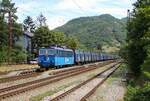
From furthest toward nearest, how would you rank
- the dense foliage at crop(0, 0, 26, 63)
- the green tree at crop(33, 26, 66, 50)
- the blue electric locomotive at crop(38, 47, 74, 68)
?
the green tree at crop(33, 26, 66, 50), the dense foliage at crop(0, 0, 26, 63), the blue electric locomotive at crop(38, 47, 74, 68)

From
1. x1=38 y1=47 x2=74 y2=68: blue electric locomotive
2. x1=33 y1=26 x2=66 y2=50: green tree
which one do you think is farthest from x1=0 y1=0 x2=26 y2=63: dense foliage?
x1=38 y1=47 x2=74 y2=68: blue electric locomotive

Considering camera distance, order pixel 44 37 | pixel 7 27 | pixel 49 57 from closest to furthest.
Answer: pixel 49 57, pixel 7 27, pixel 44 37

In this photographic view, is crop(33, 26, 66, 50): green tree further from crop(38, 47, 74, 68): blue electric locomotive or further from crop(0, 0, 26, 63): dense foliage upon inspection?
crop(38, 47, 74, 68): blue electric locomotive

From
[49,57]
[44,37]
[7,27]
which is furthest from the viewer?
[44,37]

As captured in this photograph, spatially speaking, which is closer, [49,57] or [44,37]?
[49,57]

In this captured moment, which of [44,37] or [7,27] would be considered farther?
[44,37]

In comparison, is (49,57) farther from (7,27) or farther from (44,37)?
(44,37)

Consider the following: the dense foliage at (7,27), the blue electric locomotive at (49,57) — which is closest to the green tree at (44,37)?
the dense foliage at (7,27)

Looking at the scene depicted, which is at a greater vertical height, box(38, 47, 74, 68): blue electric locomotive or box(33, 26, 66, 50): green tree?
box(33, 26, 66, 50): green tree

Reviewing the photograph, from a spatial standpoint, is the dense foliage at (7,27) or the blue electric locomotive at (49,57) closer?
the blue electric locomotive at (49,57)

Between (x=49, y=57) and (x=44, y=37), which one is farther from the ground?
(x=44, y=37)

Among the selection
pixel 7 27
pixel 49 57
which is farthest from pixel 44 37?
pixel 49 57

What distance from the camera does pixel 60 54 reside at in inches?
1999

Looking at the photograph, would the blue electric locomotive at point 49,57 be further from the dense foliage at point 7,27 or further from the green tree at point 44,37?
the green tree at point 44,37
